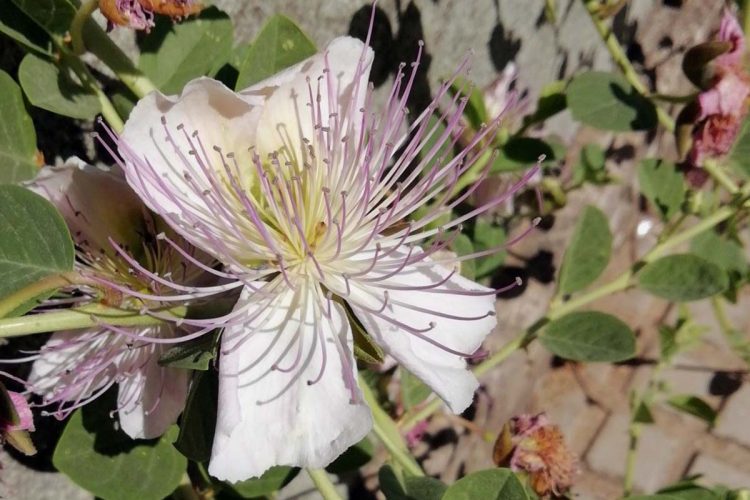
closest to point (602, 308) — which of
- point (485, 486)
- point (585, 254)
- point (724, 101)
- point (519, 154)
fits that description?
point (585, 254)

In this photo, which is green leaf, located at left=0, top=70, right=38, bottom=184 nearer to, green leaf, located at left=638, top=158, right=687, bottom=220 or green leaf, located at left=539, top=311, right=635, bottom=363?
green leaf, located at left=539, top=311, right=635, bottom=363

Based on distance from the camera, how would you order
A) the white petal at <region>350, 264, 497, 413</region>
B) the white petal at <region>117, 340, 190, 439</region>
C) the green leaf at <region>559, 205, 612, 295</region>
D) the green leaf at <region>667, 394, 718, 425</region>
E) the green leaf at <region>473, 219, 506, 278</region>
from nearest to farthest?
the white petal at <region>350, 264, 497, 413</region> → the white petal at <region>117, 340, 190, 439</region> → the green leaf at <region>559, 205, 612, 295</region> → the green leaf at <region>473, 219, 506, 278</region> → the green leaf at <region>667, 394, 718, 425</region>

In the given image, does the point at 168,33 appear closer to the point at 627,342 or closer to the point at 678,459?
the point at 627,342

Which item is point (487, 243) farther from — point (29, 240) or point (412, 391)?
point (29, 240)

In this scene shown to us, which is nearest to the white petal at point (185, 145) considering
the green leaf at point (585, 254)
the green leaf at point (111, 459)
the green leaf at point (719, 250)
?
the green leaf at point (111, 459)

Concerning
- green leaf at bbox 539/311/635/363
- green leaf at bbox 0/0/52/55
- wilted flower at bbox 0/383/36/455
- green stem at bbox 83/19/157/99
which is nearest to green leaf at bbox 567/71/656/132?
green leaf at bbox 539/311/635/363

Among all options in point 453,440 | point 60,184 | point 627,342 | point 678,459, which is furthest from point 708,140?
point 678,459
